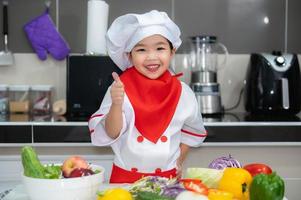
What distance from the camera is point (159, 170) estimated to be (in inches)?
53.0

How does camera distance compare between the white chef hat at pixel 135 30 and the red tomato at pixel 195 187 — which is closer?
the red tomato at pixel 195 187

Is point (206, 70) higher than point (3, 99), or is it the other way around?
point (206, 70)

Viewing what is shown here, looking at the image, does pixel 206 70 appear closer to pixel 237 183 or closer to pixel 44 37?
pixel 44 37

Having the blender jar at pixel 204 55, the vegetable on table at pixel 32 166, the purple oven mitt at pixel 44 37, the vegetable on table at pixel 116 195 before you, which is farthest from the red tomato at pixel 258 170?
the purple oven mitt at pixel 44 37

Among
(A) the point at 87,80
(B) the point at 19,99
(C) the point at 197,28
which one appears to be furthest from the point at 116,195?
(C) the point at 197,28

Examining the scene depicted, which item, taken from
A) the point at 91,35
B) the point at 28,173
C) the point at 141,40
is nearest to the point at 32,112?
the point at 91,35

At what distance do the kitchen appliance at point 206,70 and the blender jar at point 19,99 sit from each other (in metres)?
0.83

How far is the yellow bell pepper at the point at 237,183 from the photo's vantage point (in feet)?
2.74

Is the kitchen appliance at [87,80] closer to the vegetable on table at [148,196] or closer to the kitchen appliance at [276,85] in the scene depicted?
the kitchen appliance at [276,85]

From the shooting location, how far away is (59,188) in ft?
2.72

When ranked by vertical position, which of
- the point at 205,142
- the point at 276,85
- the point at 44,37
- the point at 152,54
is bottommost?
the point at 205,142

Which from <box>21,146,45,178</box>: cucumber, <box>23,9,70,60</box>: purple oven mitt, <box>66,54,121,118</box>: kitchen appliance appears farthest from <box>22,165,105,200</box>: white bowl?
<box>23,9,70,60</box>: purple oven mitt

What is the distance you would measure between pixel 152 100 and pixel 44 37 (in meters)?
1.22

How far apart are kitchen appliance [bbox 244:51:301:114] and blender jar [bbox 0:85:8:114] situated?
1.21 metres
